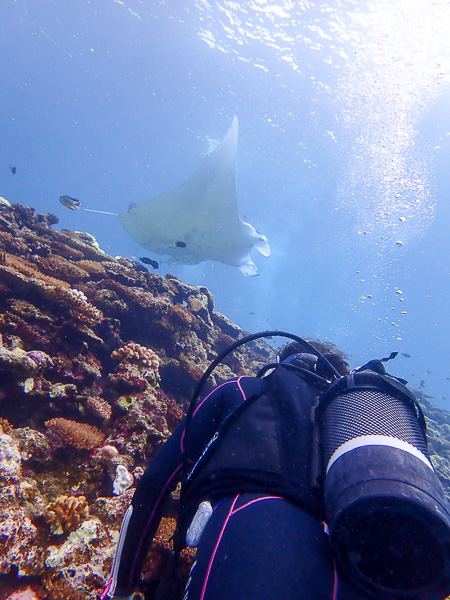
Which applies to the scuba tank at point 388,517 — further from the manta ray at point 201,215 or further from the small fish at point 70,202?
the manta ray at point 201,215

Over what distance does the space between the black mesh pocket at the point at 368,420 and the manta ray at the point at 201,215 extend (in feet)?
39.1

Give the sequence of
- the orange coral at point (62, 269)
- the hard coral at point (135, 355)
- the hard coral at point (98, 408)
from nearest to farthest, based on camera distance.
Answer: the hard coral at point (98, 408) < the hard coral at point (135, 355) < the orange coral at point (62, 269)

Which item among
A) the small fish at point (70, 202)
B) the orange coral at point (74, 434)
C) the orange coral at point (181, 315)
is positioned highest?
the small fish at point (70, 202)

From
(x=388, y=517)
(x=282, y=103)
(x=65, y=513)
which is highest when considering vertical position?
(x=282, y=103)

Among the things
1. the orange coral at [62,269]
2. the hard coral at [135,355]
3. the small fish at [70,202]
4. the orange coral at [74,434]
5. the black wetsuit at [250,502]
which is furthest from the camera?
the small fish at [70,202]

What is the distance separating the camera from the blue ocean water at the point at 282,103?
22.4m

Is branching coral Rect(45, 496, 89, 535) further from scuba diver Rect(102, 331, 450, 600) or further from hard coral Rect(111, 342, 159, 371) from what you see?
hard coral Rect(111, 342, 159, 371)

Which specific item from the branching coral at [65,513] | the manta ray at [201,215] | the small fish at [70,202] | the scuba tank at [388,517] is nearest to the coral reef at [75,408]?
the branching coral at [65,513]

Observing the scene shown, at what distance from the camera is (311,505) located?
1369 mm

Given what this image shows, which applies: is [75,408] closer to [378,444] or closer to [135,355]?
[135,355]

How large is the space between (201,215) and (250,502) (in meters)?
13.7

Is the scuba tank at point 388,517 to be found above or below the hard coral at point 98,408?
above

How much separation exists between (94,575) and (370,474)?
8.77ft

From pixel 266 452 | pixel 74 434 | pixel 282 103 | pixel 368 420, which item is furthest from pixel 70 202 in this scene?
pixel 282 103
